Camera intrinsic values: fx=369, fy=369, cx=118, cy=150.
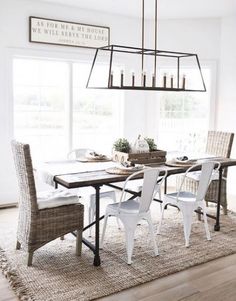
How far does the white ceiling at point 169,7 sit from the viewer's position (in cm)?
479

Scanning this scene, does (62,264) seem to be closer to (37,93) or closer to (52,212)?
(52,212)

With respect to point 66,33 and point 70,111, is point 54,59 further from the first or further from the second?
point 70,111

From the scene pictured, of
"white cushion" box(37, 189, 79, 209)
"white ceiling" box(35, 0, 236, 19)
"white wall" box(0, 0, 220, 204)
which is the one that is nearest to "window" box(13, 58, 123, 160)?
"white wall" box(0, 0, 220, 204)

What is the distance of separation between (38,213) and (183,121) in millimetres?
3600

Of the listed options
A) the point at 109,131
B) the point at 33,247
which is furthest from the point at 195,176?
the point at 33,247

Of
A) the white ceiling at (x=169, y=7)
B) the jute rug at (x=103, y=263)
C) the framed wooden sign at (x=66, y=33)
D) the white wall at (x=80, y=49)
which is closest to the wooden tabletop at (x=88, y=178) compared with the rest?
the jute rug at (x=103, y=263)

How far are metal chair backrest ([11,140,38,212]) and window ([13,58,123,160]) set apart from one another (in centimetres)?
194

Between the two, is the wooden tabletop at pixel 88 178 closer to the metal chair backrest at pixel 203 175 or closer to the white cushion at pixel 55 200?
the white cushion at pixel 55 200

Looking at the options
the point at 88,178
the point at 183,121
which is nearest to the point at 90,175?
the point at 88,178

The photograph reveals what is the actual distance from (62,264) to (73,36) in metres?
3.20

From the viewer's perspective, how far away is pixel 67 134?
5402mm

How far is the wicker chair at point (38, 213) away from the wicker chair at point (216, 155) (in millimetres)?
1774

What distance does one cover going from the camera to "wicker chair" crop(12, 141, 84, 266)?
304 centimetres

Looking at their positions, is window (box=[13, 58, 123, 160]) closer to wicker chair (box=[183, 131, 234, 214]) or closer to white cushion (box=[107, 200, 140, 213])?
wicker chair (box=[183, 131, 234, 214])
